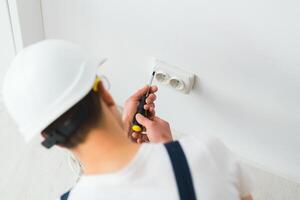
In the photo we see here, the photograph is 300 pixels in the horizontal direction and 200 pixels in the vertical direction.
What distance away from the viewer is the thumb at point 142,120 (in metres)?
1.13

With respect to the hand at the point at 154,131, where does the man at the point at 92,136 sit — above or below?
above

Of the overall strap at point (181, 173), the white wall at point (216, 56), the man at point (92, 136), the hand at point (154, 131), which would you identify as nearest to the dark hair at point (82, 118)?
the man at point (92, 136)

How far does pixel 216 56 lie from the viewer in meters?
1.33

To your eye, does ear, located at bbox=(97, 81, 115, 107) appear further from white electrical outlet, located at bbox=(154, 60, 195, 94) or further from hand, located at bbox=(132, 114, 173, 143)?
white electrical outlet, located at bbox=(154, 60, 195, 94)

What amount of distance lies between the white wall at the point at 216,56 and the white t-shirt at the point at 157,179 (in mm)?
508

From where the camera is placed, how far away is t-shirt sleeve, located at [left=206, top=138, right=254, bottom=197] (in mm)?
828

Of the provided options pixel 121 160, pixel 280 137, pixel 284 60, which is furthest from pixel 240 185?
pixel 280 137

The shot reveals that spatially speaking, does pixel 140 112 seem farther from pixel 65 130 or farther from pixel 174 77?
pixel 65 130

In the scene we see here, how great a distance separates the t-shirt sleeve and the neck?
0.15 m

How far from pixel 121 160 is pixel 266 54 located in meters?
0.65

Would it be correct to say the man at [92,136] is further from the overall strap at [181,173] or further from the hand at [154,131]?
the hand at [154,131]

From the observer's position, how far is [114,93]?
5.64 feet

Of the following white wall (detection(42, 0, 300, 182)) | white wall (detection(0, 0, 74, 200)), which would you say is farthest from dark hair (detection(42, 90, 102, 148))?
white wall (detection(0, 0, 74, 200))

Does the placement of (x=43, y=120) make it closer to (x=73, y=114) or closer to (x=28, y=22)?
(x=73, y=114)
